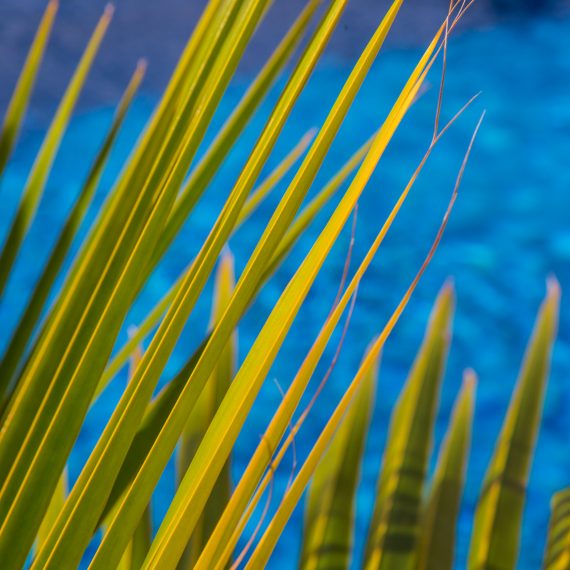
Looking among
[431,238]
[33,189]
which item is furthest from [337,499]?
[431,238]

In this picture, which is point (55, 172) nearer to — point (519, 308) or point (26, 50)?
point (26, 50)

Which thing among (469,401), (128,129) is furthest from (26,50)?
(469,401)

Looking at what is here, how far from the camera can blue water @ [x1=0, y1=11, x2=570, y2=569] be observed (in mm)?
2381

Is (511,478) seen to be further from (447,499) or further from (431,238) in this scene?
(431,238)

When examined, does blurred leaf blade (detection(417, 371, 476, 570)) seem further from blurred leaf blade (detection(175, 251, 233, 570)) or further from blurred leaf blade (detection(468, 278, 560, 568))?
blurred leaf blade (detection(175, 251, 233, 570))

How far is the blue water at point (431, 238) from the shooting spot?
238 centimetres

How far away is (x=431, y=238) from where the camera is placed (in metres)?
2.83

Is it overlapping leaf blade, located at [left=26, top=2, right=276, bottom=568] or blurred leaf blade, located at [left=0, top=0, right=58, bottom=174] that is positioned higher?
blurred leaf blade, located at [left=0, top=0, right=58, bottom=174]

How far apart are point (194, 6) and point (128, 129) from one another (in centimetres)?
77

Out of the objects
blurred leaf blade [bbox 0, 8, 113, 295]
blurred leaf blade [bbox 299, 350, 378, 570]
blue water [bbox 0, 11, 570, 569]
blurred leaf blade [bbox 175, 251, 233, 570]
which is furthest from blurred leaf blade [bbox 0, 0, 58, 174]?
blue water [bbox 0, 11, 570, 569]

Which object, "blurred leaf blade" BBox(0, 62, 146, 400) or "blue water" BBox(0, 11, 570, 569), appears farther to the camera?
"blue water" BBox(0, 11, 570, 569)

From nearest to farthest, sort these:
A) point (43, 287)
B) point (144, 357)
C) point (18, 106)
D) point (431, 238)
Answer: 1. point (144, 357)
2. point (43, 287)
3. point (18, 106)
4. point (431, 238)

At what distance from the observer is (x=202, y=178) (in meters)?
0.56

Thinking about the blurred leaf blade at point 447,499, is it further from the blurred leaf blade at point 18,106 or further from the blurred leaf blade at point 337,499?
the blurred leaf blade at point 18,106
